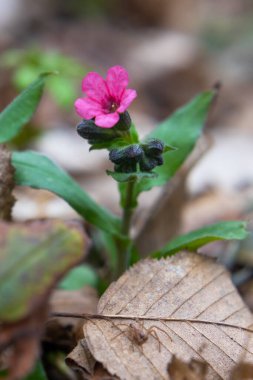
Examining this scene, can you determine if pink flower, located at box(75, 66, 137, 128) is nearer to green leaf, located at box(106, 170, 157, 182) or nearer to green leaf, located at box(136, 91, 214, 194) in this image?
green leaf, located at box(106, 170, 157, 182)

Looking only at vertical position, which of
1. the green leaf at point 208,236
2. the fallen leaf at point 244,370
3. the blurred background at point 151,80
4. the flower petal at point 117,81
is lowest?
the fallen leaf at point 244,370

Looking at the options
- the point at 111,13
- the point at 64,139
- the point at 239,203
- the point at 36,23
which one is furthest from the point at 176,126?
the point at 111,13

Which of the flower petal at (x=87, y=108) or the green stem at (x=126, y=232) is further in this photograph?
the green stem at (x=126, y=232)

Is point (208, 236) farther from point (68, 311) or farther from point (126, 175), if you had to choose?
point (68, 311)

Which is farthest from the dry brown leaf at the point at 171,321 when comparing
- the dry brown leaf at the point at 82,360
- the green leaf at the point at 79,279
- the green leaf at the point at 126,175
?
the green leaf at the point at 79,279

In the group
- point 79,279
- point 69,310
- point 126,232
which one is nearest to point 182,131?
point 126,232

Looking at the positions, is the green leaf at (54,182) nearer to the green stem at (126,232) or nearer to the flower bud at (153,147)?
the green stem at (126,232)

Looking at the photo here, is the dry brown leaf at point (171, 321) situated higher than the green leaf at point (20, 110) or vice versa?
the green leaf at point (20, 110)
